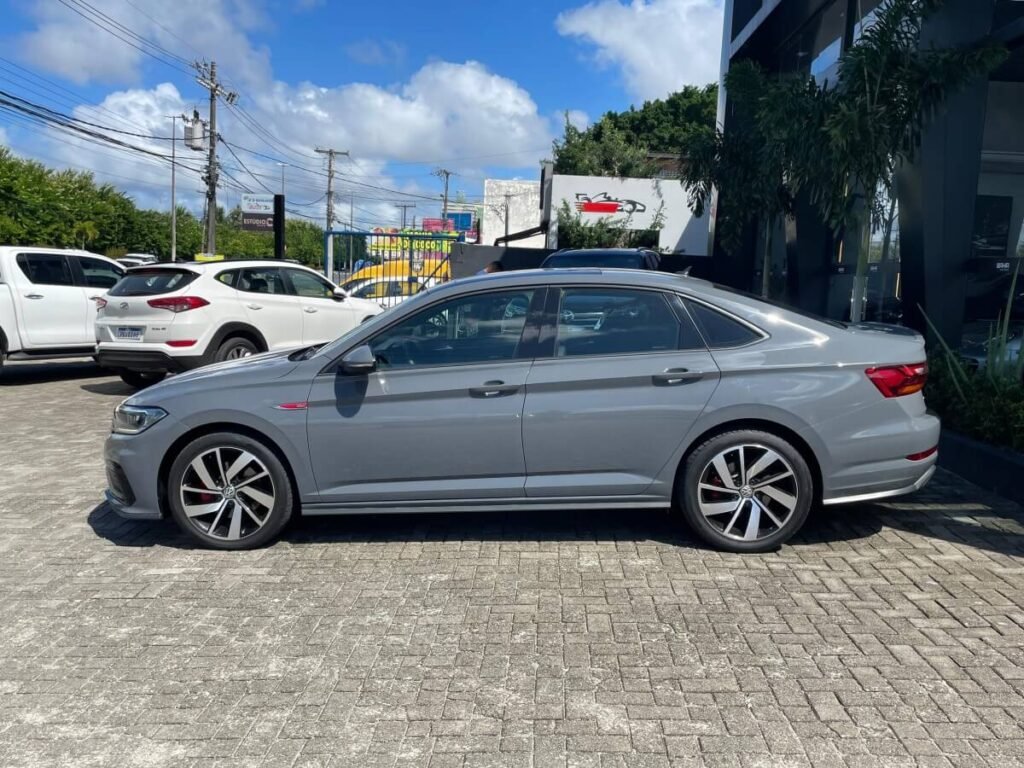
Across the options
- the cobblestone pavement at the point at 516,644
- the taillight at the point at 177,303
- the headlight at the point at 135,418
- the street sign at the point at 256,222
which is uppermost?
the street sign at the point at 256,222

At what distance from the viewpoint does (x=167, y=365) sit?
31.8ft

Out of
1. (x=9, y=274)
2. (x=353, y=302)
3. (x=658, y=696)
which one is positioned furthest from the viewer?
(x=353, y=302)

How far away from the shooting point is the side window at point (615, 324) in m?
4.86

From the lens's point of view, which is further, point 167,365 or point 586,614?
point 167,365

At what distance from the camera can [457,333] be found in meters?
4.97

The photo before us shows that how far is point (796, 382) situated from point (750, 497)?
2.28 feet

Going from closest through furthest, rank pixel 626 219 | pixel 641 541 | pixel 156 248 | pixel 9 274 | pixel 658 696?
pixel 658 696
pixel 641 541
pixel 9 274
pixel 626 219
pixel 156 248

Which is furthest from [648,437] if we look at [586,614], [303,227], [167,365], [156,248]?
[303,227]

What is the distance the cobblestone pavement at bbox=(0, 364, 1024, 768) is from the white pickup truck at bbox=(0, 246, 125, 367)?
656 centimetres

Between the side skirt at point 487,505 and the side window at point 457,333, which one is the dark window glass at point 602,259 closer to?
the side window at point 457,333

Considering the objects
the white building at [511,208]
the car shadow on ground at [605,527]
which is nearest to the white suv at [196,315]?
the car shadow on ground at [605,527]

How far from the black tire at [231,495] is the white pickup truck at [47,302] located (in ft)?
24.3

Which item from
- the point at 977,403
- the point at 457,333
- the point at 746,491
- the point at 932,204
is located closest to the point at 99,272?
the point at 457,333

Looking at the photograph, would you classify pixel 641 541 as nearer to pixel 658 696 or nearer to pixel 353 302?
pixel 658 696
